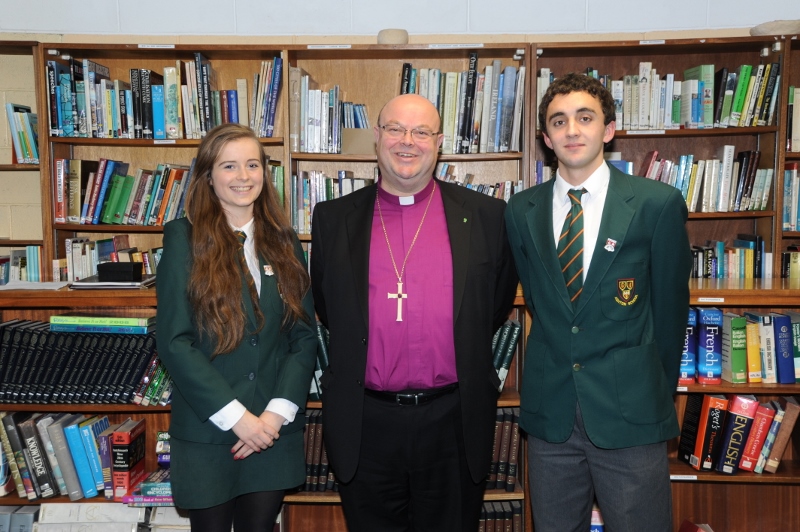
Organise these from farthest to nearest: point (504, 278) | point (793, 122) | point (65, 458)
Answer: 1. point (793, 122)
2. point (65, 458)
3. point (504, 278)

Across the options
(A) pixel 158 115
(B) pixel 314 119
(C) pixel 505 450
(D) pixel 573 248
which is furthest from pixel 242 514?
(A) pixel 158 115

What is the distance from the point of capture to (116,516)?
2871mm

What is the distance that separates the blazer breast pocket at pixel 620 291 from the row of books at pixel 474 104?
1389 millimetres

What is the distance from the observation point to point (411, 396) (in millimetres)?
2121

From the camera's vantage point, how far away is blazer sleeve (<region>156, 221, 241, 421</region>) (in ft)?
6.46

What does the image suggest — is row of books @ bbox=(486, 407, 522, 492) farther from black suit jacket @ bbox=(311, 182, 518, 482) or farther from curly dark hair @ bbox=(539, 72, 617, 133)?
curly dark hair @ bbox=(539, 72, 617, 133)

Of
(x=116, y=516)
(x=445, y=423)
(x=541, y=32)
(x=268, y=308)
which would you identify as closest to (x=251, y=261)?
(x=268, y=308)

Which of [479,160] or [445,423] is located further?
[479,160]

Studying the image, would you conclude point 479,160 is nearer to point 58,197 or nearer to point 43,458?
point 58,197

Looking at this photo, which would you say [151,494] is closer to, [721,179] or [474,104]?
[474,104]

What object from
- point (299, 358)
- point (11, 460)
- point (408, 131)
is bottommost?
point (11, 460)

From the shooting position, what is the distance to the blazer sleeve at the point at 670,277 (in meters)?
1.97

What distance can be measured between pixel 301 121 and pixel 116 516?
202cm

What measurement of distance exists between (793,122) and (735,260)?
714mm
